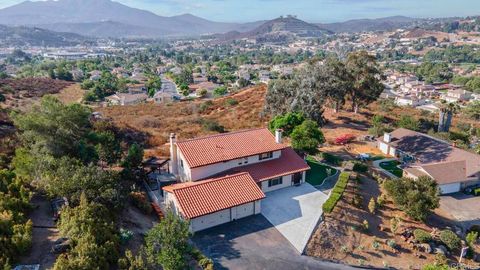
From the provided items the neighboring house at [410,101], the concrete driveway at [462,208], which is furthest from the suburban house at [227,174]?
the neighboring house at [410,101]

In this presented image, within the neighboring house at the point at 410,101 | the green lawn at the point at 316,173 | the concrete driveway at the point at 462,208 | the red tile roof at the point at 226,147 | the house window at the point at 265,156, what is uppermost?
the red tile roof at the point at 226,147

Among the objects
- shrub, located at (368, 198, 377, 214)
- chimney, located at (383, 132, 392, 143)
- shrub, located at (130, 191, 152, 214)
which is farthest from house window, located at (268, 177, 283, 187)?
chimney, located at (383, 132, 392, 143)

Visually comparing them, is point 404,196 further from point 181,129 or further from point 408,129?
point 181,129

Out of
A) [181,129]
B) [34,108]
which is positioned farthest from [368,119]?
[34,108]

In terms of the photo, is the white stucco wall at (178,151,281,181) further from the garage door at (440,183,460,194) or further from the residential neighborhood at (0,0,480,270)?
the garage door at (440,183,460,194)

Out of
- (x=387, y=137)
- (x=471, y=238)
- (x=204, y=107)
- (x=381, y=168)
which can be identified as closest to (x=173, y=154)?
(x=381, y=168)

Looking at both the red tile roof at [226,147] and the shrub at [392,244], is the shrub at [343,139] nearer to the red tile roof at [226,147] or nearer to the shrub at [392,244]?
the red tile roof at [226,147]
